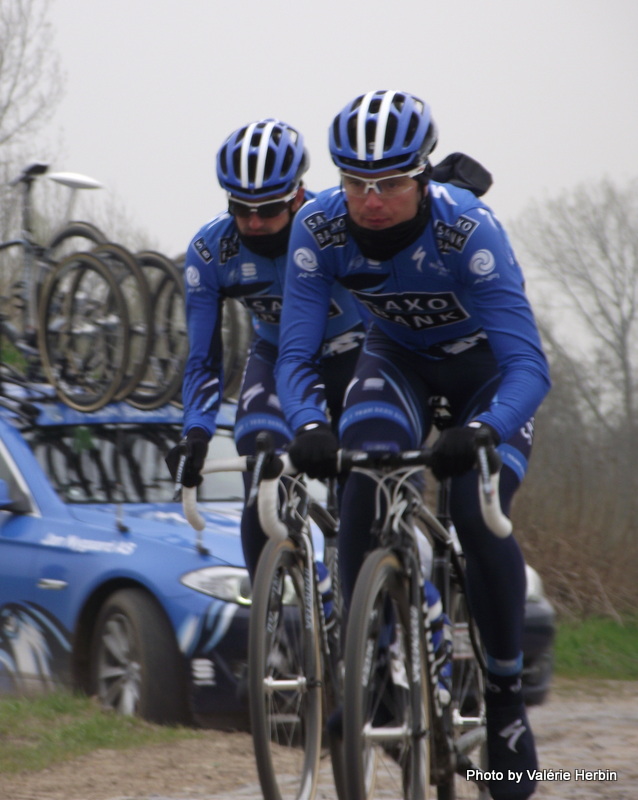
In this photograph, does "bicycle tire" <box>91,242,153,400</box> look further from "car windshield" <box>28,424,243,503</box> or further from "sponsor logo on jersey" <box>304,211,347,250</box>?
"sponsor logo on jersey" <box>304,211,347,250</box>

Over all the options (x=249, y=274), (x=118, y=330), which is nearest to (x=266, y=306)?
(x=249, y=274)

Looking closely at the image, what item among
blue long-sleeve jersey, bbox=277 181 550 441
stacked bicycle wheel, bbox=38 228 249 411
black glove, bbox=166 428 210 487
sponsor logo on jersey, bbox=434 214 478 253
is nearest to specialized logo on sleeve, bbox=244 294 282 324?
black glove, bbox=166 428 210 487

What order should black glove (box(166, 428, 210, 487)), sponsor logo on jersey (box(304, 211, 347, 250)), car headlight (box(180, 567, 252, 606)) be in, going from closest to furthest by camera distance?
sponsor logo on jersey (box(304, 211, 347, 250)) → black glove (box(166, 428, 210, 487)) → car headlight (box(180, 567, 252, 606))

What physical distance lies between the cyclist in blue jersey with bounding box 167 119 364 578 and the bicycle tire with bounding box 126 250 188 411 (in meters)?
2.03

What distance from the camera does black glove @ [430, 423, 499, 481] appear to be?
11.4 feet

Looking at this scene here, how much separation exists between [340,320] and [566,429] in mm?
8301

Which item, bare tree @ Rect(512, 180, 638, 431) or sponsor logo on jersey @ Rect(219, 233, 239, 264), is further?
bare tree @ Rect(512, 180, 638, 431)

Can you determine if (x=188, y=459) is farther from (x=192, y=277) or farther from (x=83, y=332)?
(x=83, y=332)

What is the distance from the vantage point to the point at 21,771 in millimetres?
5090

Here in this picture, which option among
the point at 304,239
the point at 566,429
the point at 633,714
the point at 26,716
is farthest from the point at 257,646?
the point at 566,429

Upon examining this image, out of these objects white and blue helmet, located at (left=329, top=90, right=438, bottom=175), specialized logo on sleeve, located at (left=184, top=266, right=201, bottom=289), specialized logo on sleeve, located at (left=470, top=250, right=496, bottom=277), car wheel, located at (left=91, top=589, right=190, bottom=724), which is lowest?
car wheel, located at (left=91, top=589, right=190, bottom=724)

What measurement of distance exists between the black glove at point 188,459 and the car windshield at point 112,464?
2168 millimetres

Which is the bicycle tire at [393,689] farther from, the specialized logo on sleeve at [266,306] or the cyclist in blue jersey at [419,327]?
the specialized logo on sleeve at [266,306]

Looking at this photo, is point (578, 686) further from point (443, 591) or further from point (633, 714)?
point (443, 591)
